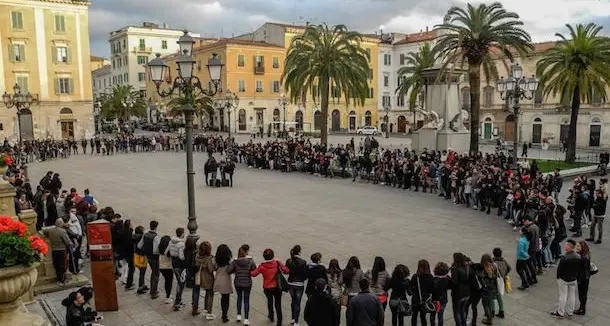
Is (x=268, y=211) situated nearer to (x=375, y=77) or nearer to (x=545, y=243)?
(x=545, y=243)

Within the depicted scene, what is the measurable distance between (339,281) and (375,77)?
70.4 metres

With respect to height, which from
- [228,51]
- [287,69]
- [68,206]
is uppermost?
[228,51]

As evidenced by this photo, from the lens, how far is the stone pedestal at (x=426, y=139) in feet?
105

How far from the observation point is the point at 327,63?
34000 millimetres

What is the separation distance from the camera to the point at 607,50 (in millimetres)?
30516

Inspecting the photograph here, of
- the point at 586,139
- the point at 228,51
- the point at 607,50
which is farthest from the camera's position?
the point at 228,51

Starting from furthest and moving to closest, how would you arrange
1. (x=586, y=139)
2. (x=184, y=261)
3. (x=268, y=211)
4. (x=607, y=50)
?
A: (x=586, y=139)
(x=607, y=50)
(x=268, y=211)
(x=184, y=261)

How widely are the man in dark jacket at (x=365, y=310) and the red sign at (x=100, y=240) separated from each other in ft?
16.3

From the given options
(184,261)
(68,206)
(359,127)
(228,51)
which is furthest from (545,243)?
(359,127)

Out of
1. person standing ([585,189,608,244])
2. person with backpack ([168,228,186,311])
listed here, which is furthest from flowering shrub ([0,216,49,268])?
person standing ([585,189,608,244])

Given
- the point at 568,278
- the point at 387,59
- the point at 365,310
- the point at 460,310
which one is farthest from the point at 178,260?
the point at 387,59

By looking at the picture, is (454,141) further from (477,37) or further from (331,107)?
(331,107)

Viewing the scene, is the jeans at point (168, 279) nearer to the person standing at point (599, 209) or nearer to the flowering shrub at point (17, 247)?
the flowering shrub at point (17, 247)

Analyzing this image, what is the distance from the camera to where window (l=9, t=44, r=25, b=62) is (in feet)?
173
